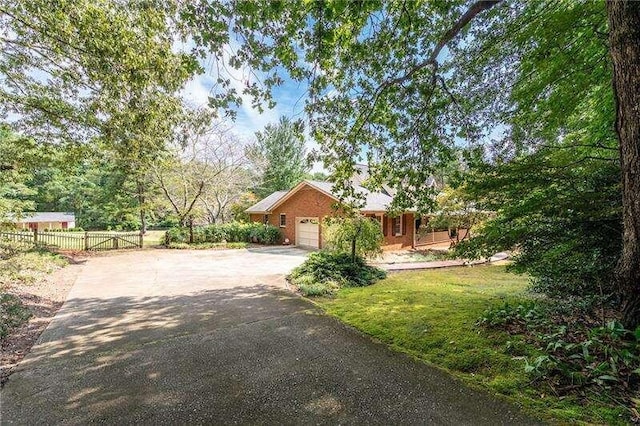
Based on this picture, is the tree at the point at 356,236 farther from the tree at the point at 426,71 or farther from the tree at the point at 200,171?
the tree at the point at 200,171

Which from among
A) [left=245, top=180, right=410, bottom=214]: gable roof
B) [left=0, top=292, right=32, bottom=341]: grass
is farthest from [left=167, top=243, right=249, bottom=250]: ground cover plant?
[left=0, top=292, right=32, bottom=341]: grass

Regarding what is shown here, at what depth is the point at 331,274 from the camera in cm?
905

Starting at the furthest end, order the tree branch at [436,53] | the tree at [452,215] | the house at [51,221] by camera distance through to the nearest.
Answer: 1. the house at [51,221]
2. the tree at [452,215]
3. the tree branch at [436,53]

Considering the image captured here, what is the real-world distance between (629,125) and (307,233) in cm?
1792

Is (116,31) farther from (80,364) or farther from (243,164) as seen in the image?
(243,164)

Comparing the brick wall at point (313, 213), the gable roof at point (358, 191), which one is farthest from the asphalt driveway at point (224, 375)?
the brick wall at point (313, 213)

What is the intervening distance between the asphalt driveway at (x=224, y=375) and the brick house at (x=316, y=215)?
11916mm

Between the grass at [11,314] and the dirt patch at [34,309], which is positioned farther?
the grass at [11,314]

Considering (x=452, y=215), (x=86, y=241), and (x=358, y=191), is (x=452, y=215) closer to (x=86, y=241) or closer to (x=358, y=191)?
(x=358, y=191)

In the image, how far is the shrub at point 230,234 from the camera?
68.8 ft

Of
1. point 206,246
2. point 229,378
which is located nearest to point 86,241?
point 206,246

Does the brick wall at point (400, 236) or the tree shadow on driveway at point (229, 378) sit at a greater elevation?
the brick wall at point (400, 236)

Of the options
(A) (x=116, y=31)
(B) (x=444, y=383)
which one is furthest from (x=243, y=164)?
(B) (x=444, y=383)

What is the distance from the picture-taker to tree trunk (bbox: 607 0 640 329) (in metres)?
2.88
